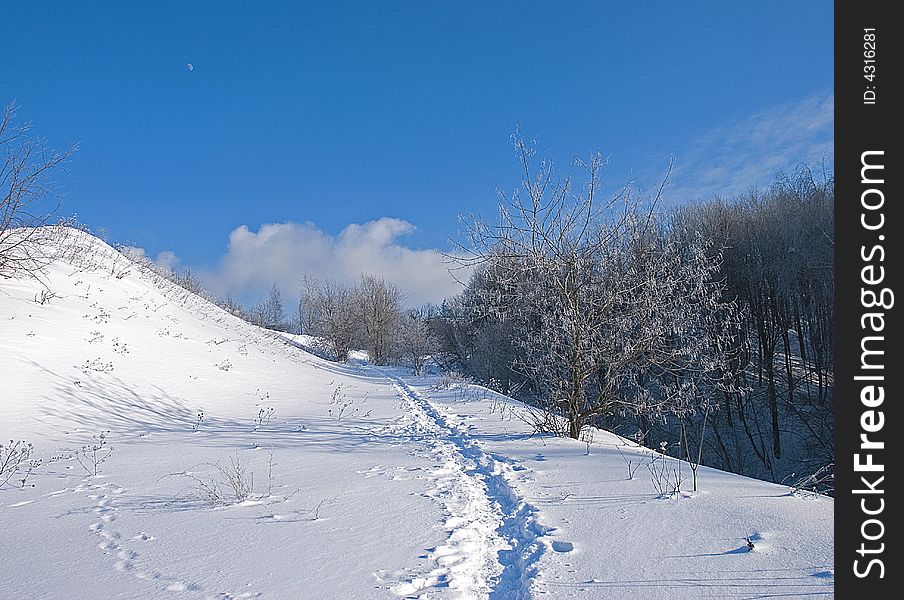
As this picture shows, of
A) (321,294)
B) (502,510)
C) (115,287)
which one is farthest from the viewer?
(321,294)

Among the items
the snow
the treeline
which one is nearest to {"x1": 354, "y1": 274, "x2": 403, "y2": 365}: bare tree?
the treeline

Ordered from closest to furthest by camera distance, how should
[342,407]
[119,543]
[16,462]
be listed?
[119,543], [16,462], [342,407]

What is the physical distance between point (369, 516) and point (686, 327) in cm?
707

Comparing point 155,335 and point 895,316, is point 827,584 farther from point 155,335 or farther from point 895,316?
point 155,335

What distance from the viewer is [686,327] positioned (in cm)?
923

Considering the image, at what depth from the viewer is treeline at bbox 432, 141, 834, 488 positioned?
7621 millimetres

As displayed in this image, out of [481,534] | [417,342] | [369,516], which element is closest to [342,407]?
[369,516]

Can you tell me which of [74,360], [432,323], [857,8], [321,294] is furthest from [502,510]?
[321,294]

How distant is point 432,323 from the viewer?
40.8 meters

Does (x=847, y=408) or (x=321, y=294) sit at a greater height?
(x=321, y=294)

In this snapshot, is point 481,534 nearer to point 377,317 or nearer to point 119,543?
point 119,543

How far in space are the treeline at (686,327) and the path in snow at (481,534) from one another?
2246 millimetres

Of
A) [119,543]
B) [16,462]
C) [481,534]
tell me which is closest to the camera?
[119,543]

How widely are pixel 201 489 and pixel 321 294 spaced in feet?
158
